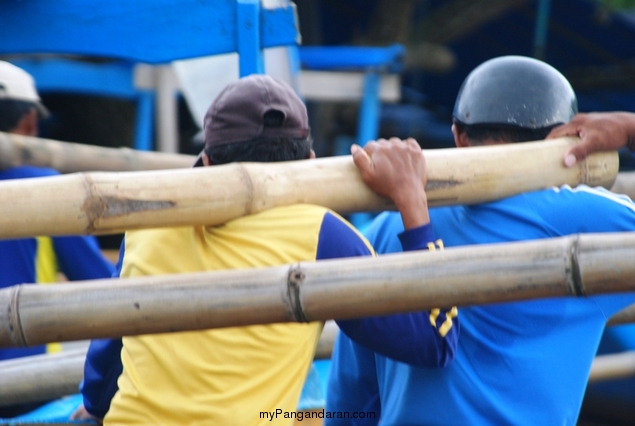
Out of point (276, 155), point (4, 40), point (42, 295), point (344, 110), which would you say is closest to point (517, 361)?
point (276, 155)

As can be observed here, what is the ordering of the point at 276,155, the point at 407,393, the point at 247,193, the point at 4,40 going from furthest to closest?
1. the point at 4,40
2. the point at 407,393
3. the point at 276,155
4. the point at 247,193

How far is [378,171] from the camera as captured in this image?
75.4 inches

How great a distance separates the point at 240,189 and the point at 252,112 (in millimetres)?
191

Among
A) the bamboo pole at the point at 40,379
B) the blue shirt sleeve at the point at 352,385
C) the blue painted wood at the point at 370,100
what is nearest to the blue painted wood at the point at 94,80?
the blue painted wood at the point at 370,100

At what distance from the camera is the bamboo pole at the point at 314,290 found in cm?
155

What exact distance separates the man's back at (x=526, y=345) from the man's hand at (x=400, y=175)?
0.77 feet

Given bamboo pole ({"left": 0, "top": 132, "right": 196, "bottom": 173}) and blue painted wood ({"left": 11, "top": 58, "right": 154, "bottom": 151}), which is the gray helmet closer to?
bamboo pole ({"left": 0, "top": 132, "right": 196, "bottom": 173})

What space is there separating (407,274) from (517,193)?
1.87ft

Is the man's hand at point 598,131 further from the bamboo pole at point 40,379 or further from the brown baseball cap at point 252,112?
the bamboo pole at point 40,379

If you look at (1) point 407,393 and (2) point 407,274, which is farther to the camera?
(1) point 407,393

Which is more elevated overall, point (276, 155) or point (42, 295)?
point (276, 155)

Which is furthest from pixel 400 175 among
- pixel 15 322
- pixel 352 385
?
pixel 15 322

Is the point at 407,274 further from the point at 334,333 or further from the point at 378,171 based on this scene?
the point at 334,333

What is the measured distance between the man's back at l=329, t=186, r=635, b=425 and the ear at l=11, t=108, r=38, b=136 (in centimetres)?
202
